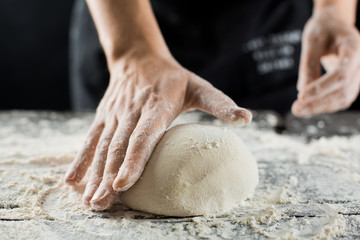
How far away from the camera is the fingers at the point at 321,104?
1.46 meters

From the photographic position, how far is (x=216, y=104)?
1.08m

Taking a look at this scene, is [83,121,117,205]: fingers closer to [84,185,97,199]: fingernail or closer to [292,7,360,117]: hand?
[84,185,97,199]: fingernail

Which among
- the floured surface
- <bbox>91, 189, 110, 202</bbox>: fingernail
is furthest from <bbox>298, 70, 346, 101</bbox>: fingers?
<bbox>91, 189, 110, 202</bbox>: fingernail

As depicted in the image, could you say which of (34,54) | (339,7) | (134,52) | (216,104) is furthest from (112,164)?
(34,54)

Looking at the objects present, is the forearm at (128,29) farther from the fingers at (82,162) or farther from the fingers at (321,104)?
the fingers at (321,104)

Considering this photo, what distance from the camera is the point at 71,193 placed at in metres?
1.07

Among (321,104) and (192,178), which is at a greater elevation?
(192,178)

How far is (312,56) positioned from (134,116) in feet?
2.73

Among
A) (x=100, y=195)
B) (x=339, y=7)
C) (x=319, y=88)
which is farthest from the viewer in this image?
(x=339, y=7)

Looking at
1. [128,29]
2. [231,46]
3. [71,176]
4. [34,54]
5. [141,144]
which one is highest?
[128,29]

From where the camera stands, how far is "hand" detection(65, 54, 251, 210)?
962 mm

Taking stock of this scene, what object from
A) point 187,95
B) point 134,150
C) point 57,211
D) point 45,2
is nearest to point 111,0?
point 187,95

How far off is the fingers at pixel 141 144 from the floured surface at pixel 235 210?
0.10 meters

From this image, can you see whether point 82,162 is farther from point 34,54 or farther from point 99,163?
point 34,54
